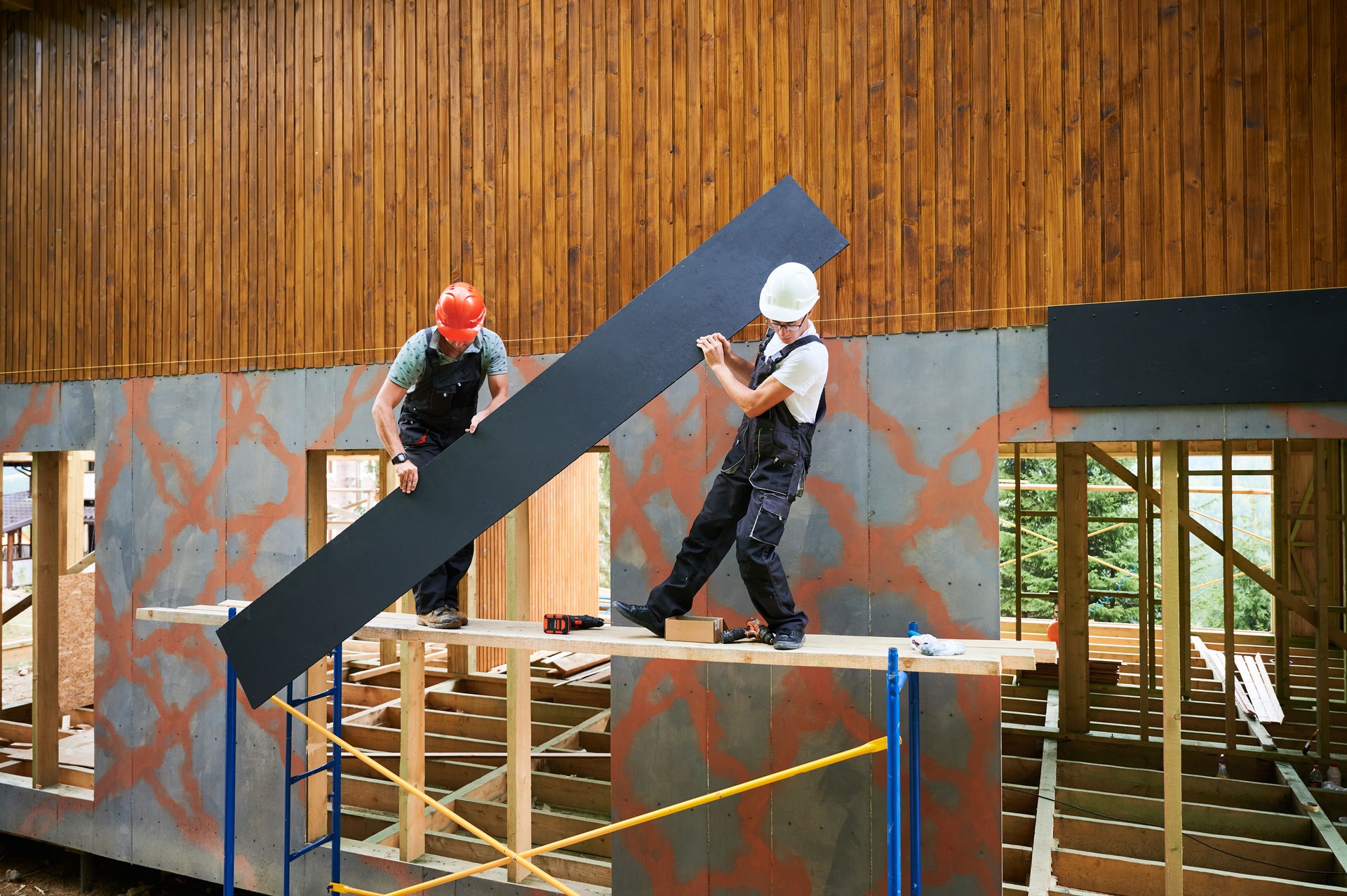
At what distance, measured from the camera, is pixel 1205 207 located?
13.9 ft

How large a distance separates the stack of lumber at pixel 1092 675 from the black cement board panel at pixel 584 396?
25.1ft

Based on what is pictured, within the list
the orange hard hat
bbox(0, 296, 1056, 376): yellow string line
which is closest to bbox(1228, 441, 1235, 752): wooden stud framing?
bbox(0, 296, 1056, 376): yellow string line

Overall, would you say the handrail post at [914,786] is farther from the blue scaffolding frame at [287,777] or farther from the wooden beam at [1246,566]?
the wooden beam at [1246,566]

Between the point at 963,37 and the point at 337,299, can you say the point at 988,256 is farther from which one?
the point at 337,299

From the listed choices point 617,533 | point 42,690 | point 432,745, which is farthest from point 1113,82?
point 42,690

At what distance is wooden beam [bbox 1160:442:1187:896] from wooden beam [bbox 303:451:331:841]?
4.82m

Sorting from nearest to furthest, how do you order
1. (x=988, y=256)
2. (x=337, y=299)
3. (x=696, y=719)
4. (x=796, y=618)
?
(x=796, y=618) → (x=988, y=256) → (x=696, y=719) → (x=337, y=299)

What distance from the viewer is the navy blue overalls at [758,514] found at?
3422 mm

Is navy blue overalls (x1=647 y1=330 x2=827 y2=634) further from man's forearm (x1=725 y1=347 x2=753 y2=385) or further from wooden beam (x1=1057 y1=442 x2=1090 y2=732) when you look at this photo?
wooden beam (x1=1057 y1=442 x2=1090 y2=732)

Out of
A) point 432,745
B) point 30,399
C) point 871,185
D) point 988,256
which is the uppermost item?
point 871,185

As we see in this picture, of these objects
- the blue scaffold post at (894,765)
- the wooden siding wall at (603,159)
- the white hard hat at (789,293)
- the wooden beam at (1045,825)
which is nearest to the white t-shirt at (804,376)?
the white hard hat at (789,293)

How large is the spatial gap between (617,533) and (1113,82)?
11.6ft

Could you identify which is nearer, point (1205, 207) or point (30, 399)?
point (1205, 207)

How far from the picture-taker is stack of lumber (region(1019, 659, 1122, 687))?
950cm
